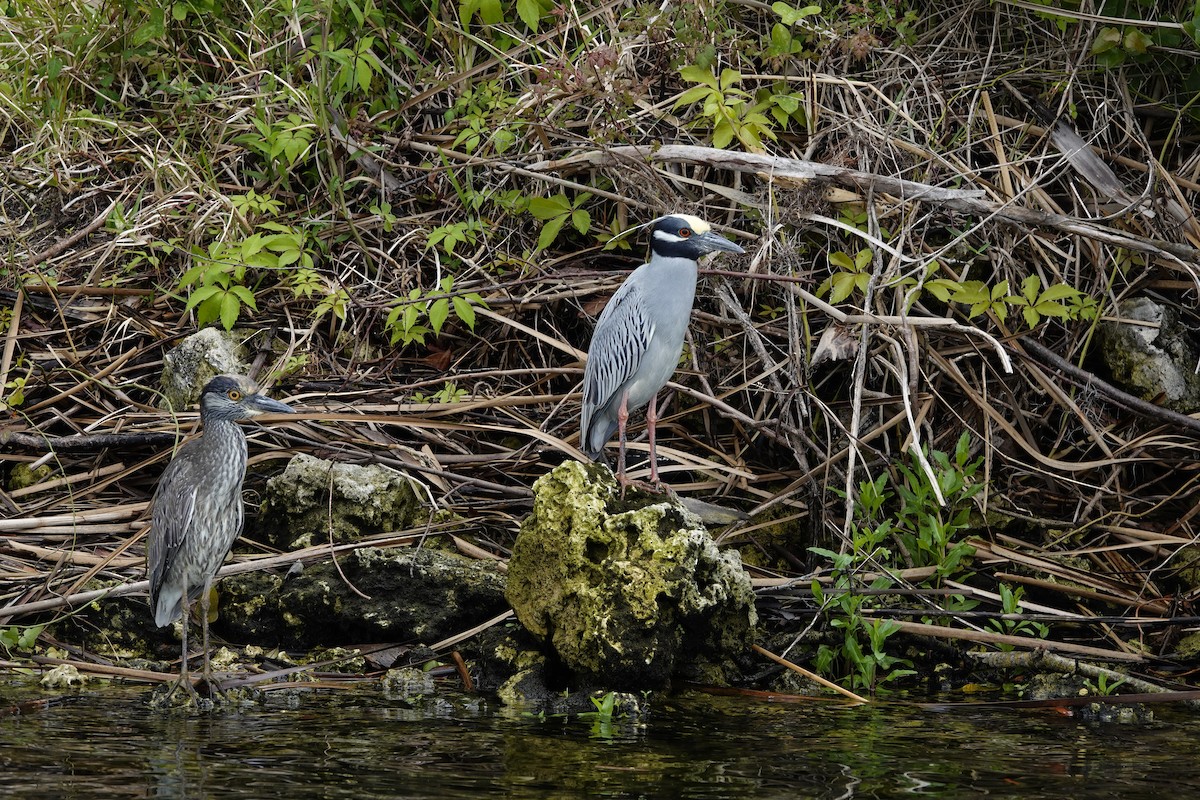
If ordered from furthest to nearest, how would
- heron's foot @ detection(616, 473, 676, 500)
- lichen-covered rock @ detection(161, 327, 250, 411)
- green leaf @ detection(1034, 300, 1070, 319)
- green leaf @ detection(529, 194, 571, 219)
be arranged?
green leaf @ detection(529, 194, 571, 219), lichen-covered rock @ detection(161, 327, 250, 411), green leaf @ detection(1034, 300, 1070, 319), heron's foot @ detection(616, 473, 676, 500)

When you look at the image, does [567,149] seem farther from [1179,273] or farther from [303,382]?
[1179,273]

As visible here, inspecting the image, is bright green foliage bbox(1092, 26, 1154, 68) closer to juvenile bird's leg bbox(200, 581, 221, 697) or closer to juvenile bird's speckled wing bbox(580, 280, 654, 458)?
juvenile bird's speckled wing bbox(580, 280, 654, 458)

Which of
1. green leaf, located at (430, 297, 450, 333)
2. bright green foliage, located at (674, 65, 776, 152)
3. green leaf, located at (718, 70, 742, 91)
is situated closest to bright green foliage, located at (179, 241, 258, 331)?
green leaf, located at (430, 297, 450, 333)

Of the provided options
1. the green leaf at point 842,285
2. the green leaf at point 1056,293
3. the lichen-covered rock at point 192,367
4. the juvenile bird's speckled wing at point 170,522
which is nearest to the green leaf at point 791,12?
the green leaf at point 842,285

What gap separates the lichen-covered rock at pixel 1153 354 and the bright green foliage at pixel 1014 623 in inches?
55.5

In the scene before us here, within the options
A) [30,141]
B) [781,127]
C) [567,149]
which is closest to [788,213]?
[781,127]

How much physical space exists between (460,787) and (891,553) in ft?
8.62

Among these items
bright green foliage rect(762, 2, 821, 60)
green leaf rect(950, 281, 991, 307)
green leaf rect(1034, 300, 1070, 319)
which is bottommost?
green leaf rect(1034, 300, 1070, 319)

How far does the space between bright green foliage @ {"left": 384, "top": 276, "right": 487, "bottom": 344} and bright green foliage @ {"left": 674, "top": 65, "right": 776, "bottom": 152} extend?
56.1 inches

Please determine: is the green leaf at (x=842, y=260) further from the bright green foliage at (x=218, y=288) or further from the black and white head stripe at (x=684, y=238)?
the bright green foliage at (x=218, y=288)

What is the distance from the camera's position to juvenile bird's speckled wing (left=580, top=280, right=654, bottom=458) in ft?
17.0

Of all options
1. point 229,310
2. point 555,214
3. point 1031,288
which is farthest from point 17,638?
point 1031,288

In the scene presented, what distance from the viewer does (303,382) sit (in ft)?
20.5

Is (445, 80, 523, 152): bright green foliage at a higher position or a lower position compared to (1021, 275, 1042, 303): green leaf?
higher
